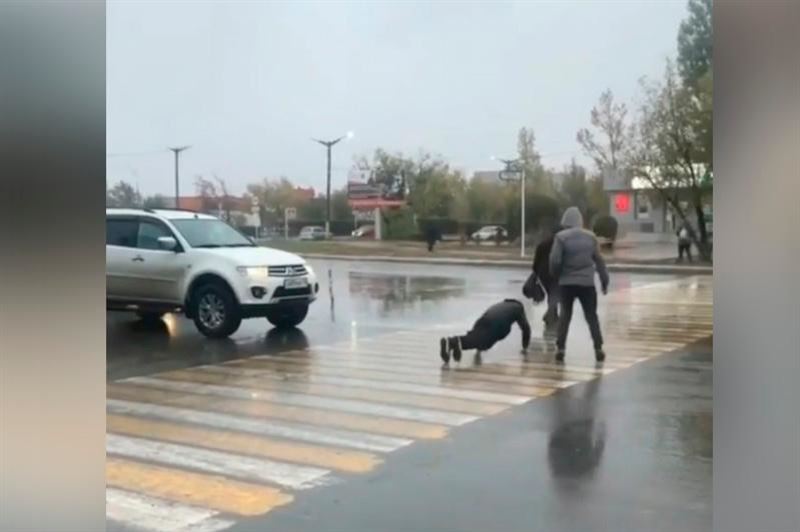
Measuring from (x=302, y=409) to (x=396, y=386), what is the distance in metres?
0.66

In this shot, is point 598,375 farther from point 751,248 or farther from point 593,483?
point 751,248

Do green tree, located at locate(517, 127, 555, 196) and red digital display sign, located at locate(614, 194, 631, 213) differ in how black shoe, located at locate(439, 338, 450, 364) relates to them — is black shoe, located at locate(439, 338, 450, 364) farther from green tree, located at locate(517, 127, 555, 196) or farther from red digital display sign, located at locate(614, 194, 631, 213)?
red digital display sign, located at locate(614, 194, 631, 213)

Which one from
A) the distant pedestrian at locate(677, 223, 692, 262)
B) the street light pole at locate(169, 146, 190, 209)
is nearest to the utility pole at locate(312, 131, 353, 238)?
the street light pole at locate(169, 146, 190, 209)

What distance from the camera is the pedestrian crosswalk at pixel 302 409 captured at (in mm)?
3014

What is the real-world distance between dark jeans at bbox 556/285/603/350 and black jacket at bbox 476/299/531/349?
297 millimetres

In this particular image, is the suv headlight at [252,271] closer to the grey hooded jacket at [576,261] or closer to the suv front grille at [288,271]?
the suv front grille at [288,271]

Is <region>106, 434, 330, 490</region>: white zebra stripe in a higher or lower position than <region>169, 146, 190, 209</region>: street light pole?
lower

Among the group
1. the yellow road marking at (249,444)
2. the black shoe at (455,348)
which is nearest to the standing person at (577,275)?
the black shoe at (455,348)

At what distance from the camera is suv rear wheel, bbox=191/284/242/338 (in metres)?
7.04

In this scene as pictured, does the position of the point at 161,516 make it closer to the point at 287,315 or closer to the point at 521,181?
the point at 287,315

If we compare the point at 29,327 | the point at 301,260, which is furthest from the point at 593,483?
the point at 301,260

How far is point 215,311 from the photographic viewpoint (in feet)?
23.3

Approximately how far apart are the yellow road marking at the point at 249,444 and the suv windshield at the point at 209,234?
3263 mm

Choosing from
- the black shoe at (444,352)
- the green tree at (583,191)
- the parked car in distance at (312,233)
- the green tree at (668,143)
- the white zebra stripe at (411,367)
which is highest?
the green tree at (668,143)
